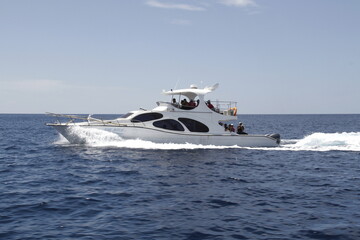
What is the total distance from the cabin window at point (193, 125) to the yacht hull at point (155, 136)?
0.45 meters

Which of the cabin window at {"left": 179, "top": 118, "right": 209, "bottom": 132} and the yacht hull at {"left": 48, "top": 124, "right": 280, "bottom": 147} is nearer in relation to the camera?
the yacht hull at {"left": 48, "top": 124, "right": 280, "bottom": 147}

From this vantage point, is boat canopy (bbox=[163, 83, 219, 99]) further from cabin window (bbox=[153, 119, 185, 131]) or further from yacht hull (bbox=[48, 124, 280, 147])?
yacht hull (bbox=[48, 124, 280, 147])

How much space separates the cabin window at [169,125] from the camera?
2302 cm

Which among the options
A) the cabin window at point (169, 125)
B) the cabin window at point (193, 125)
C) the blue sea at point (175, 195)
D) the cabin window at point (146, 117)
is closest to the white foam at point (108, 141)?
the blue sea at point (175, 195)

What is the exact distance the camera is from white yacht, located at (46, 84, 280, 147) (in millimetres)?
22359

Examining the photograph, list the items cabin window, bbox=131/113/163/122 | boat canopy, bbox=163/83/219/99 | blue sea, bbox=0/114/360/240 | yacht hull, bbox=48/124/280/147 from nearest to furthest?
blue sea, bbox=0/114/360/240 → yacht hull, bbox=48/124/280/147 → cabin window, bbox=131/113/163/122 → boat canopy, bbox=163/83/219/99

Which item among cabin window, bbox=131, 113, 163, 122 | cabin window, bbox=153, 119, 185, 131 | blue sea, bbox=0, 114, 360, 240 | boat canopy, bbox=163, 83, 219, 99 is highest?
boat canopy, bbox=163, 83, 219, 99

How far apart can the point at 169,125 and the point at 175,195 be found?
38.8 feet

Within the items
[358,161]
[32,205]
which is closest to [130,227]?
[32,205]

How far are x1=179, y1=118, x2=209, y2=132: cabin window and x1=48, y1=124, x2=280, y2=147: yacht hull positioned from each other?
448mm

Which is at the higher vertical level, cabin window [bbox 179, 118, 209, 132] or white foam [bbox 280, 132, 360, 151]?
cabin window [bbox 179, 118, 209, 132]

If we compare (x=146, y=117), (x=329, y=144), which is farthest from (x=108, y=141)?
(x=329, y=144)

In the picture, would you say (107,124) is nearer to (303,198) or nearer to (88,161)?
(88,161)

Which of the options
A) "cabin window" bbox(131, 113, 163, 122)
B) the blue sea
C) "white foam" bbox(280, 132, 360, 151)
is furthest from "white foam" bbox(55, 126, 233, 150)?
"white foam" bbox(280, 132, 360, 151)
